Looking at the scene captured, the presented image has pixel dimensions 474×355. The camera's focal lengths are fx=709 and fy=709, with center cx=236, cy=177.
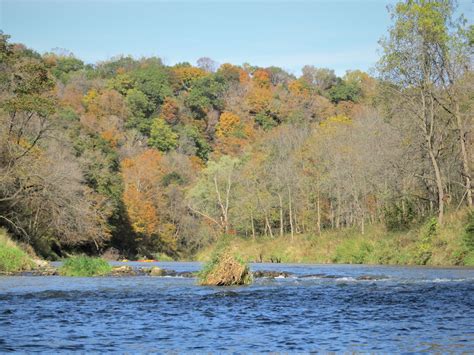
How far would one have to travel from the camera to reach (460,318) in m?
19.2

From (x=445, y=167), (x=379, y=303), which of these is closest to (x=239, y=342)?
(x=379, y=303)

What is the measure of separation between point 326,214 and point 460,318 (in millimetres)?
65258

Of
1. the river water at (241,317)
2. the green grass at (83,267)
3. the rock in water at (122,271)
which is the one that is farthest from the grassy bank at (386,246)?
the river water at (241,317)

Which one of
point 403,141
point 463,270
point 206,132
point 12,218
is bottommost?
point 463,270

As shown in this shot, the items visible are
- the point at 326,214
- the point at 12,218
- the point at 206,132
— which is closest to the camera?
the point at 12,218

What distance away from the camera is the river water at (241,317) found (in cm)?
1550

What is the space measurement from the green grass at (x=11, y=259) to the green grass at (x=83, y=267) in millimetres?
3187

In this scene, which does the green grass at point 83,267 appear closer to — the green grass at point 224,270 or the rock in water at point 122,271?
the rock in water at point 122,271

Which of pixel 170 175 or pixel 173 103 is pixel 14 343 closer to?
pixel 170 175

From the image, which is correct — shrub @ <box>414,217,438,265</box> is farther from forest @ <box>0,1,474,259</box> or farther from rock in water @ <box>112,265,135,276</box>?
rock in water @ <box>112,265,135,276</box>

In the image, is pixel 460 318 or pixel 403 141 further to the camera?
pixel 403 141

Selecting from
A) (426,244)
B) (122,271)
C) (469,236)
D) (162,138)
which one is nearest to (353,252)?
(426,244)

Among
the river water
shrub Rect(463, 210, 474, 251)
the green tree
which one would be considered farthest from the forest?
the river water

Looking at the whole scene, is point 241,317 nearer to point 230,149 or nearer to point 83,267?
point 83,267
